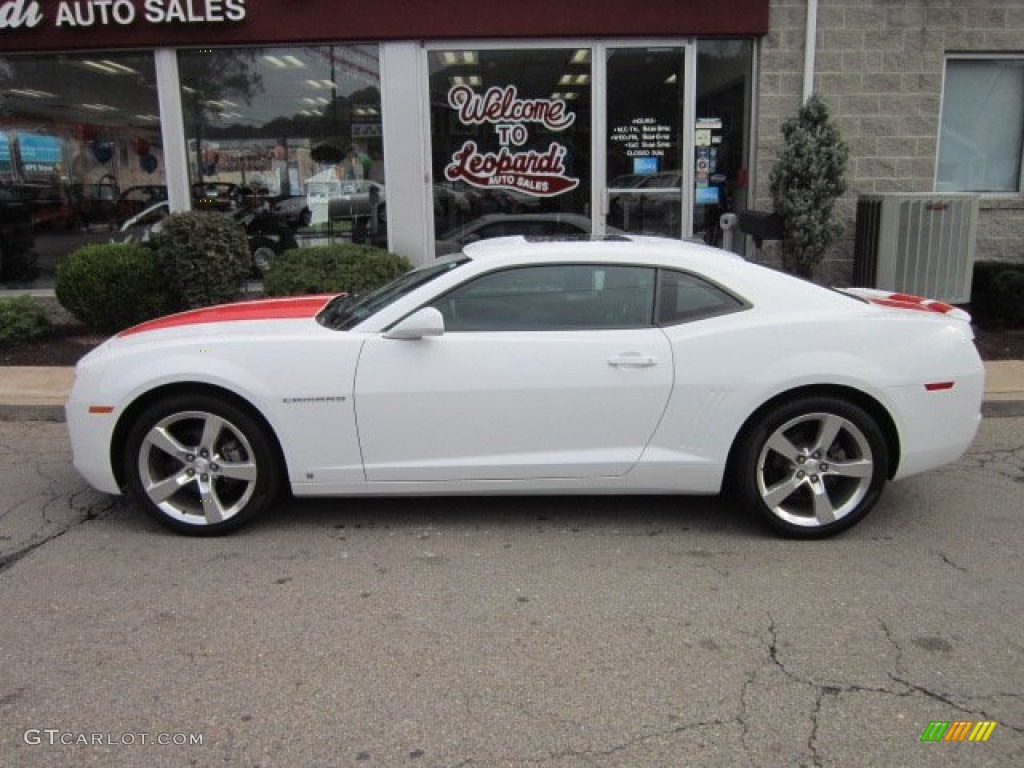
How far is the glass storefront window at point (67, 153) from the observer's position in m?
9.92

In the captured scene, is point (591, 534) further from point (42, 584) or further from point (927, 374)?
point (42, 584)

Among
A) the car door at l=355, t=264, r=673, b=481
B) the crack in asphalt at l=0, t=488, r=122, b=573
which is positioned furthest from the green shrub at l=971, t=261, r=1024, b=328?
the crack in asphalt at l=0, t=488, r=122, b=573

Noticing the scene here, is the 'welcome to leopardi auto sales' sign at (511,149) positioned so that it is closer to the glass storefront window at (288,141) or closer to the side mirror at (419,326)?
the glass storefront window at (288,141)

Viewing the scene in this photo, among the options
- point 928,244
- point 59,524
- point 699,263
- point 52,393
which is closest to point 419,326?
point 699,263

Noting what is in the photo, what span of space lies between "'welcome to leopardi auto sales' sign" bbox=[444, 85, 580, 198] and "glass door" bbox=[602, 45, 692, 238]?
1.68 feet

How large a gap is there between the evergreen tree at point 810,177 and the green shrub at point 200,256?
5.58m

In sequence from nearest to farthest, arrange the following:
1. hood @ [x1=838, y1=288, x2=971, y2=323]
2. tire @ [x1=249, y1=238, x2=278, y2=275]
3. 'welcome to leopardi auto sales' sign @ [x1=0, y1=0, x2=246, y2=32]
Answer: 1. hood @ [x1=838, y1=288, x2=971, y2=323]
2. 'welcome to leopardi auto sales' sign @ [x1=0, y1=0, x2=246, y2=32]
3. tire @ [x1=249, y1=238, x2=278, y2=275]

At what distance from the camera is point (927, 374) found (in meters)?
4.33

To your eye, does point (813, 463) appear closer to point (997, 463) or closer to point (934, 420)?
point (934, 420)

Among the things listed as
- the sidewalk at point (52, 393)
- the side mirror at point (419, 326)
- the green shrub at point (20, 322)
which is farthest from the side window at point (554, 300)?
the green shrub at point (20, 322)

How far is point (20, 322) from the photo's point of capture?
8805 millimetres

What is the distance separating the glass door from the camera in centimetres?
968

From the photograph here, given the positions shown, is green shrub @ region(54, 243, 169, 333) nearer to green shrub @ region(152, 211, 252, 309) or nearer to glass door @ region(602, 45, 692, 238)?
green shrub @ region(152, 211, 252, 309)

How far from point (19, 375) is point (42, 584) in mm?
4480
